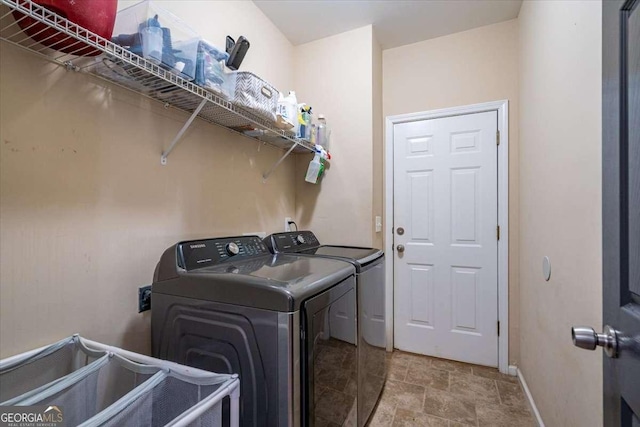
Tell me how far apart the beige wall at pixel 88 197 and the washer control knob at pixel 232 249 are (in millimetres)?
257

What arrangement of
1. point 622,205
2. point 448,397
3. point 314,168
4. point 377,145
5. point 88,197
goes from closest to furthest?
point 622,205 < point 88,197 < point 448,397 < point 314,168 < point 377,145

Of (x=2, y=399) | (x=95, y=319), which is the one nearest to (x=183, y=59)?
(x=95, y=319)

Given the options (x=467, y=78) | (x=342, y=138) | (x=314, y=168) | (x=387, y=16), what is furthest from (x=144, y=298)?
(x=467, y=78)

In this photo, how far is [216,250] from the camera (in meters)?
1.30

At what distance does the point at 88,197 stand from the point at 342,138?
1.76 meters

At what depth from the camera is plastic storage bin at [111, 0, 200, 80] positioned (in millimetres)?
958

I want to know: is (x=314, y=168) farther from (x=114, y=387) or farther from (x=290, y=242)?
(x=114, y=387)

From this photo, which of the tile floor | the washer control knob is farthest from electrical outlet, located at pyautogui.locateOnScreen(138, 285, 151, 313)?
the tile floor

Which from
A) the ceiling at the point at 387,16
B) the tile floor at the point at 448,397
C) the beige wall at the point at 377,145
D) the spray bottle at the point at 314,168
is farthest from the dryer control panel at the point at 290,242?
the ceiling at the point at 387,16

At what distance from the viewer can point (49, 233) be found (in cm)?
96

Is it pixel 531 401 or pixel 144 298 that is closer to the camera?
pixel 144 298

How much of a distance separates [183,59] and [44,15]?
1.30ft

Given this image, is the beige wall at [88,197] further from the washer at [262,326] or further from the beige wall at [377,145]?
the beige wall at [377,145]

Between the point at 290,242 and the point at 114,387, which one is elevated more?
the point at 290,242
